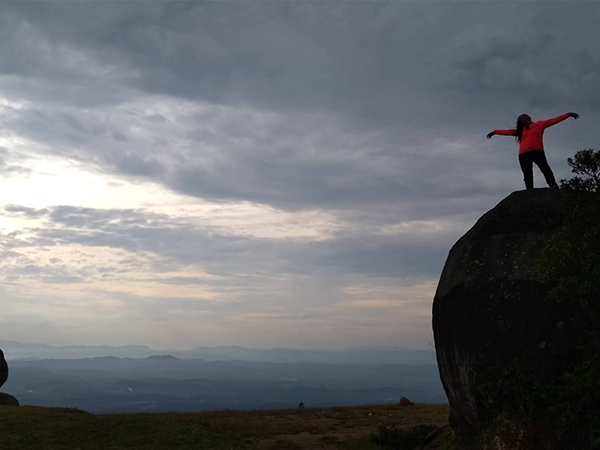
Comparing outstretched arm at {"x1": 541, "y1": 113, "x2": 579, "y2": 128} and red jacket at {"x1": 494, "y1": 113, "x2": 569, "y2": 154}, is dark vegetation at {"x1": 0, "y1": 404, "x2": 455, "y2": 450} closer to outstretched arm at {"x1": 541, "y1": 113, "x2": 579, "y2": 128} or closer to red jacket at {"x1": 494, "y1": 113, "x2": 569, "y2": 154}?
red jacket at {"x1": 494, "y1": 113, "x2": 569, "y2": 154}

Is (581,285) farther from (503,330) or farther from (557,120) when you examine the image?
(557,120)

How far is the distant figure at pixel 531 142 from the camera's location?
1786cm

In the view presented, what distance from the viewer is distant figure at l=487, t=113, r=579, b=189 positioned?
17859mm

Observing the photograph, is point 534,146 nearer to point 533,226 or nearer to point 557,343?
point 533,226

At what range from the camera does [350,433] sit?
25.6 metres

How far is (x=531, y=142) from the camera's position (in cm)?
1794

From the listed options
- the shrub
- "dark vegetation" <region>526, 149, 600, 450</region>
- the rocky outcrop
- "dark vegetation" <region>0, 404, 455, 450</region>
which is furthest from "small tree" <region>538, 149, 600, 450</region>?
the rocky outcrop

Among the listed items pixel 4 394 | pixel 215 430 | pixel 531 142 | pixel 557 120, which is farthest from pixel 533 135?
pixel 4 394

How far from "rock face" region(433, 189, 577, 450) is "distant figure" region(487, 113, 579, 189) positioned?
1090 millimetres

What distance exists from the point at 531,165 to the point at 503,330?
6.46m

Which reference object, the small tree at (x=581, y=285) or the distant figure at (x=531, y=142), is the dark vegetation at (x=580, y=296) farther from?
the distant figure at (x=531, y=142)

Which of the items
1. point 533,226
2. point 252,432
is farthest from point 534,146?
point 252,432

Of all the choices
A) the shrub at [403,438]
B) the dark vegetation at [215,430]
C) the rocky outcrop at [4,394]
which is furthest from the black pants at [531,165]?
the rocky outcrop at [4,394]

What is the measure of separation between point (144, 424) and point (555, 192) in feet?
68.2
